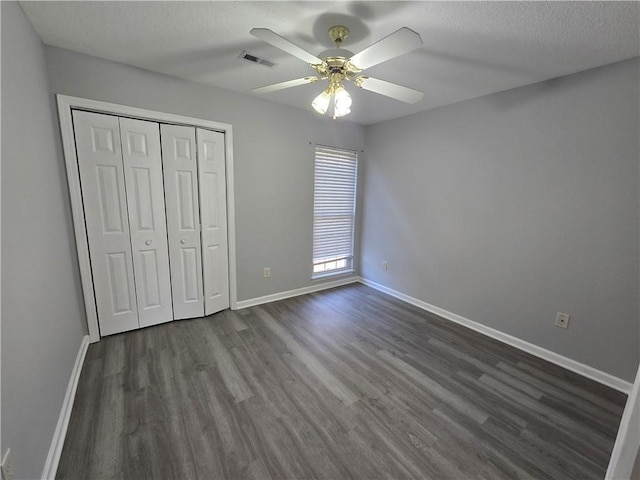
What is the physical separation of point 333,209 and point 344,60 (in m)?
2.35

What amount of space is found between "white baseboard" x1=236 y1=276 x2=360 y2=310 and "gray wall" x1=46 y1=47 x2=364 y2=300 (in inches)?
2.3

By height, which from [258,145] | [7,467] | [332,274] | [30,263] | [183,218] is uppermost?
[258,145]

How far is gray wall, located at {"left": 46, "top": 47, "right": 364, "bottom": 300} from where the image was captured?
213cm

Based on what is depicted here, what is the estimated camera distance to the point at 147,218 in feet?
8.02

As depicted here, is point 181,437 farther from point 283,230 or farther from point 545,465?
point 283,230

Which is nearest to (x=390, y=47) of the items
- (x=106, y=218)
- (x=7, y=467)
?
(x=7, y=467)

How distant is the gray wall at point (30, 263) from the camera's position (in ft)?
3.46

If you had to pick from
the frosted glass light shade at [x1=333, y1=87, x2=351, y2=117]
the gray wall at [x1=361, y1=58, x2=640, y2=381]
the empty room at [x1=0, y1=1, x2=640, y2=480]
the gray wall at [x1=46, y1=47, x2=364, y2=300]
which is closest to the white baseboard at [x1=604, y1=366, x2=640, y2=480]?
the empty room at [x1=0, y1=1, x2=640, y2=480]

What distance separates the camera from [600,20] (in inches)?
55.8

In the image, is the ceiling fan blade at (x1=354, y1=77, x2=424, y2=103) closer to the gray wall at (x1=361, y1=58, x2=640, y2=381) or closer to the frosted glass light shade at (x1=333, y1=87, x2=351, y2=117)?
the frosted glass light shade at (x1=333, y1=87, x2=351, y2=117)

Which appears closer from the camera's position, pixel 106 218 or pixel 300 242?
pixel 106 218

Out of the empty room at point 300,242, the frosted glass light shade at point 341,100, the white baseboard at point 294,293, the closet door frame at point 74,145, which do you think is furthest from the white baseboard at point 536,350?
the closet door frame at point 74,145

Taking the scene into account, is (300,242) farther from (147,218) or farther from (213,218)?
(147,218)

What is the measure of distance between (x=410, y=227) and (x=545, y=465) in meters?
2.37
